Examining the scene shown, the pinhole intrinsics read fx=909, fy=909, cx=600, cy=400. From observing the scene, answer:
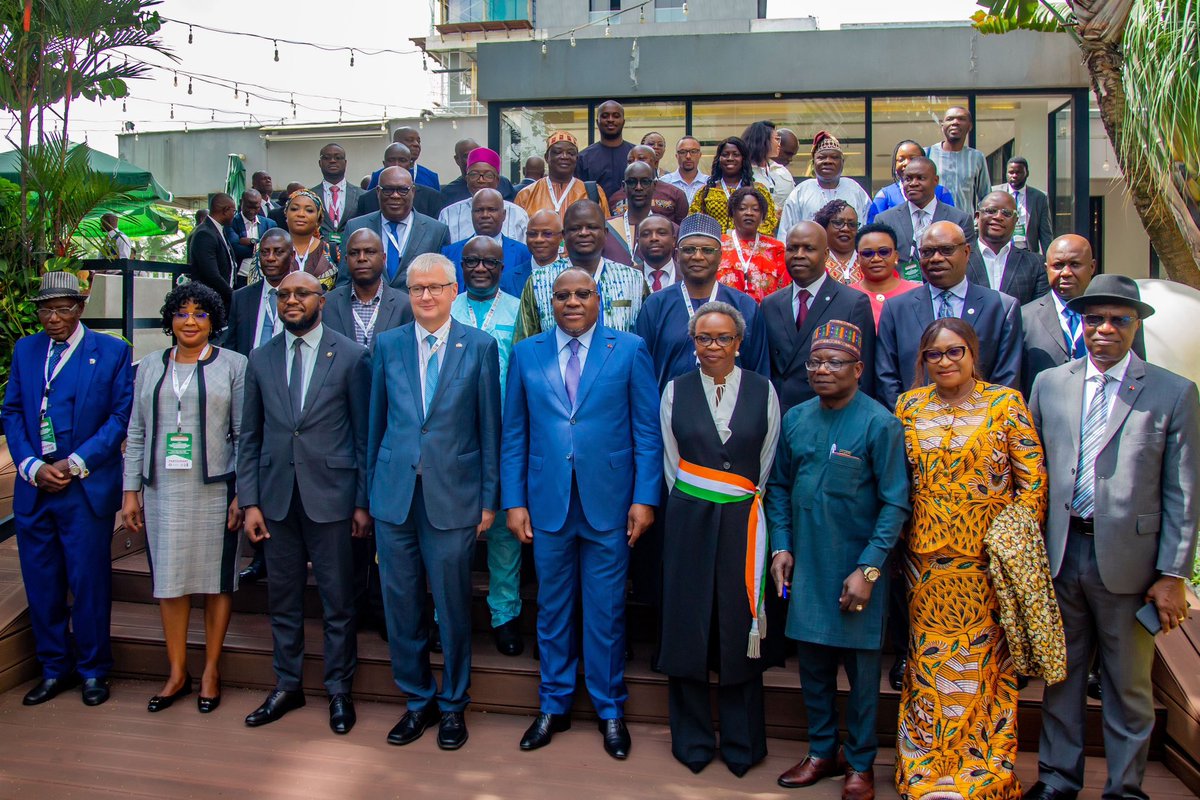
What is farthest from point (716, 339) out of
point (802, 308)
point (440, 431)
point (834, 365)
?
point (440, 431)

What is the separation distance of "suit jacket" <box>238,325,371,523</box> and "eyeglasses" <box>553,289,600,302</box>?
1.13 meters

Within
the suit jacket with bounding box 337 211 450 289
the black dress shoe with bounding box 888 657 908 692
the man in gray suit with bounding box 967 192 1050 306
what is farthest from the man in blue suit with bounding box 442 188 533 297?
the black dress shoe with bounding box 888 657 908 692

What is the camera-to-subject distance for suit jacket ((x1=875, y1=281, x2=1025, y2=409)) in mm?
4633

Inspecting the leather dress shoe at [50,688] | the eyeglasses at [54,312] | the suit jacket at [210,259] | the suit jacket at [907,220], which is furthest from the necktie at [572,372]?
the suit jacket at [210,259]

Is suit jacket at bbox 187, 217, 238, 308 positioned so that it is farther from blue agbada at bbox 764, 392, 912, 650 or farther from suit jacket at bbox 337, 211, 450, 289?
blue agbada at bbox 764, 392, 912, 650

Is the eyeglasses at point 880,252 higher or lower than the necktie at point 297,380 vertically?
higher

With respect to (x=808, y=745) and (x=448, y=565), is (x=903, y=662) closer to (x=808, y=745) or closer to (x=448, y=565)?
(x=808, y=745)

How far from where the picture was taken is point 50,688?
5000 mm

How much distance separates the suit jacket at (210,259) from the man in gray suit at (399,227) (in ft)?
5.32

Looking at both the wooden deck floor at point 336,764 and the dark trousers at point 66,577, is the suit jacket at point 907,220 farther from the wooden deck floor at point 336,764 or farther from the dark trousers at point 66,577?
the dark trousers at point 66,577

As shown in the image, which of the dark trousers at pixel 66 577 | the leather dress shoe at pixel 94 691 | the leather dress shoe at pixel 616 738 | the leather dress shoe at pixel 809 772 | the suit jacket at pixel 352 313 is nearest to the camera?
the leather dress shoe at pixel 809 772

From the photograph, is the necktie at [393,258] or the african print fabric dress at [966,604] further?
the necktie at [393,258]

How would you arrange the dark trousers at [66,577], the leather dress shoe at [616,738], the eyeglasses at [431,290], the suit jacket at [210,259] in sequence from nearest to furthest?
the leather dress shoe at [616,738] < the eyeglasses at [431,290] < the dark trousers at [66,577] < the suit jacket at [210,259]

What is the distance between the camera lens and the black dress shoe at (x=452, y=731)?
14.4ft
